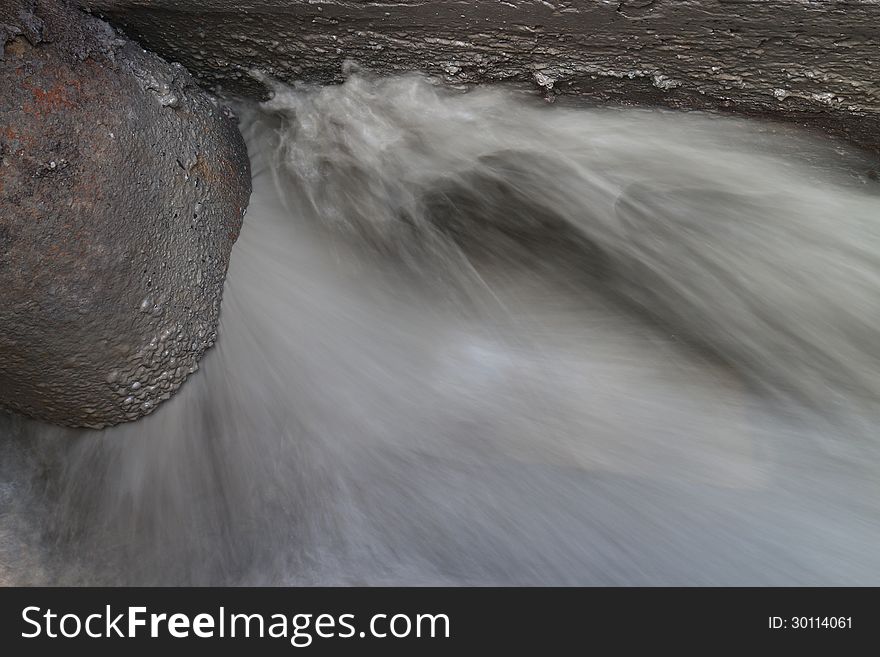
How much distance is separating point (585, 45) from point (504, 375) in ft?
2.24

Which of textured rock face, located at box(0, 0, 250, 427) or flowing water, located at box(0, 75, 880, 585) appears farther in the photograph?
flowing water, located at box(0, 75, 880, 585)

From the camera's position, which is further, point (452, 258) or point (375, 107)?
point (452, 258)

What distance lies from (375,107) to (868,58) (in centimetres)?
90

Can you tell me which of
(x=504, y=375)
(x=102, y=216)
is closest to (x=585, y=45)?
(x=504, y=375)

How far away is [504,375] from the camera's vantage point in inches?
65.7

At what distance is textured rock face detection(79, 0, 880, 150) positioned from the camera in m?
1.26

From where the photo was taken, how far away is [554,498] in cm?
159

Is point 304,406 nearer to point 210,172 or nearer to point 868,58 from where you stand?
point 210,172

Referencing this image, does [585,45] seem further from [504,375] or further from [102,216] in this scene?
[102,216]

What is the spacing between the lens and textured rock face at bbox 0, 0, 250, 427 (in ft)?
4.00

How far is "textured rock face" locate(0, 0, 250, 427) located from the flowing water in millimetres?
107

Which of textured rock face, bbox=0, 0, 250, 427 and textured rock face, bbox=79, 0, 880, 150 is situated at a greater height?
textured rock face, bbox=79, 0, 880, 150
